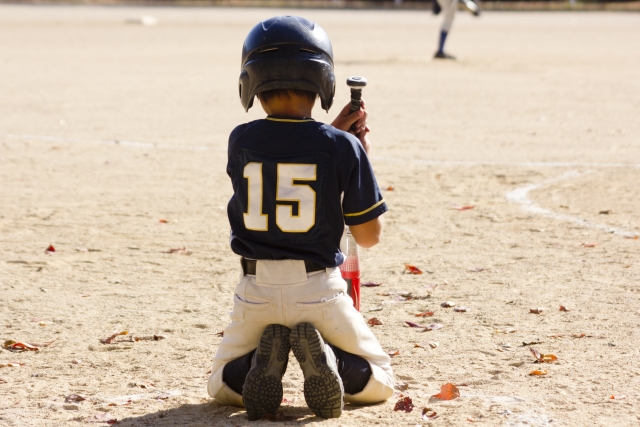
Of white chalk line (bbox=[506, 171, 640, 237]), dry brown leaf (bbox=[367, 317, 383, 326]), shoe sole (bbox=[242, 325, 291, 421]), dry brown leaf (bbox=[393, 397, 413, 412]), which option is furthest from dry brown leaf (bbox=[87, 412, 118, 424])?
white chalk line (bbox=[506, 171, 640, 237])

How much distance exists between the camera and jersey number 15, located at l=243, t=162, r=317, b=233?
344cm

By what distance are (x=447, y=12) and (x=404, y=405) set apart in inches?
614

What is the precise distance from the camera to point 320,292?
350cm

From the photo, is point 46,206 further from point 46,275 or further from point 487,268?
point 487,268

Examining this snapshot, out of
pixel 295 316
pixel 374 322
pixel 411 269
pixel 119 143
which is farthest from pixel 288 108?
pixel 119 143

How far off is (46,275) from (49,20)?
82.9ft

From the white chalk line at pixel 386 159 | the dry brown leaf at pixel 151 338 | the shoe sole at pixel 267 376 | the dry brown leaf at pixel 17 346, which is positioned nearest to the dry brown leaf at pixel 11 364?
the dry brown leaf at pixel 17 346

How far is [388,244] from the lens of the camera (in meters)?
6.08

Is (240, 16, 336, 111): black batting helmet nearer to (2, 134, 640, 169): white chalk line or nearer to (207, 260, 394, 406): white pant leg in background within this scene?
(207, 260, 394, 406): white pant leg in background

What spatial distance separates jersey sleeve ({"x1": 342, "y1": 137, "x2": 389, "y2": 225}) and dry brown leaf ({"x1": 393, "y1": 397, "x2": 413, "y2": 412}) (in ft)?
2.32

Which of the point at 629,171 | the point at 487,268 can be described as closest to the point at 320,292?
the point at 487,268

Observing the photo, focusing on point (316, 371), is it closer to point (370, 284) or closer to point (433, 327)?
point (433, 327)

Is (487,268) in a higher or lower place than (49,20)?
lower

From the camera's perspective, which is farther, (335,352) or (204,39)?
(204,39)
